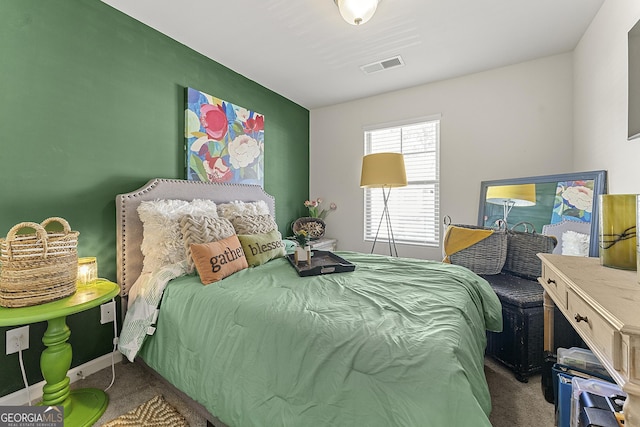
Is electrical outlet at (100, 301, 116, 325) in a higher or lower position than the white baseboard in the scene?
higher

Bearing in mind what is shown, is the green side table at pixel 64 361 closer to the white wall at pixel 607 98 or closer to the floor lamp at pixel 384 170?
the floor lamp at pixel 384 170

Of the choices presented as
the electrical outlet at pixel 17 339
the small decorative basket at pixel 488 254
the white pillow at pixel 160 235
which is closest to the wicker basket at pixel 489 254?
A: the small decorative basket at pixel 488 254

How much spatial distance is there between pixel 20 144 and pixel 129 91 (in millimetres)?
796

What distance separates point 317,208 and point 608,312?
3.48 m

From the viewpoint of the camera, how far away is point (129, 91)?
2133mm

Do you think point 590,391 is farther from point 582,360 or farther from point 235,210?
point 235,210

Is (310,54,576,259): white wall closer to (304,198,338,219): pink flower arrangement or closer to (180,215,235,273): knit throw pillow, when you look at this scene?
(304,198,338,219): pink flower arrangement

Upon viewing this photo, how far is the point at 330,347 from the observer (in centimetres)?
104

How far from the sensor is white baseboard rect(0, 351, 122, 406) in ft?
5.26

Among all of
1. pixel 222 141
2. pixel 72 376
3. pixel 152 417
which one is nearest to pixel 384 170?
pixel 222 141

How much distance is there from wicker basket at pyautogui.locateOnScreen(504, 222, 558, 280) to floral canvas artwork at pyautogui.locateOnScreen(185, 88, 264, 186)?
2.59 metres

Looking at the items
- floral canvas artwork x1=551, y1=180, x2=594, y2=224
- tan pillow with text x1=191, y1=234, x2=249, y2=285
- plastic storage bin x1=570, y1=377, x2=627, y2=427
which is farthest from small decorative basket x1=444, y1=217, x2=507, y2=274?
tan pillow with text x1=191, y1=234, x2=249, y2=285

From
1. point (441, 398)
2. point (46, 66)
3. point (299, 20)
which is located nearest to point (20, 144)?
point (46, 66)

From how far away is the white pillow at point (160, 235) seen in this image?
190 centimetres
